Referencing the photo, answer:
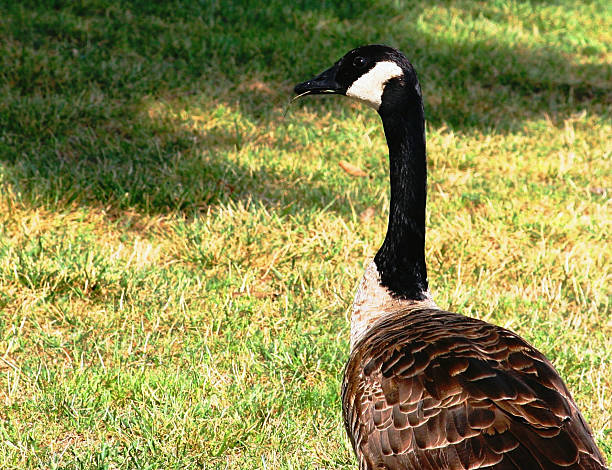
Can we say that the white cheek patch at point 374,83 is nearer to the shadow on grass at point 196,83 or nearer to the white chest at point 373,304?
the white chest at point 373,304

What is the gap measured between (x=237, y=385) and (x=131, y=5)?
639 centimetres

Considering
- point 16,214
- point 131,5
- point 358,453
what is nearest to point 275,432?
point 358,453

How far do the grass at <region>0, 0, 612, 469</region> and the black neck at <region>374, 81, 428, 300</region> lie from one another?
70 centimetres

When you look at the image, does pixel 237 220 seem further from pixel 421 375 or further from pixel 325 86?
pixel 421 375

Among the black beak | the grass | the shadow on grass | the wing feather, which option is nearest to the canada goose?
the wing feather

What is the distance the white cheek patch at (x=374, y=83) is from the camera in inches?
137

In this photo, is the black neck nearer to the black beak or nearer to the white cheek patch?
the white cheek patch

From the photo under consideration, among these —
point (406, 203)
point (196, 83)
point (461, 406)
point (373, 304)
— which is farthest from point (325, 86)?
point (196, 83)

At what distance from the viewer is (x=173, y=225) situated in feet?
17.5

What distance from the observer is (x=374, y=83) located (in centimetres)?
355

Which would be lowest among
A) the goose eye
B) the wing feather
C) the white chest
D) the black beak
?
the white chest

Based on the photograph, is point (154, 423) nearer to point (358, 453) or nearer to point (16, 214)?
point (358, 453)

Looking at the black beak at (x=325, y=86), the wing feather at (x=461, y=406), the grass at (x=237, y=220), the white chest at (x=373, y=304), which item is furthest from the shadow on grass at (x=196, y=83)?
the wing feather at (x=461, y=406)

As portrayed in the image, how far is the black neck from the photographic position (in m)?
3.54
